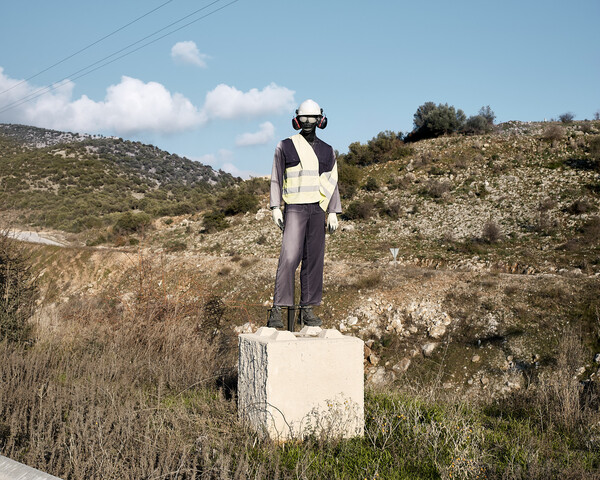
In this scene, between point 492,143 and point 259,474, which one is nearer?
point 259,474

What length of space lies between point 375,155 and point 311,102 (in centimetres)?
2813

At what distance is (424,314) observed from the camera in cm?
1195

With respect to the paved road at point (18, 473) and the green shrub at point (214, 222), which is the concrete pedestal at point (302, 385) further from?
the green shrub at point (214, 222)

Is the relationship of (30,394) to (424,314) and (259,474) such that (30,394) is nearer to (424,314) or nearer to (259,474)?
(259,474)

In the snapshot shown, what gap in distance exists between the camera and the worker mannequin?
188 inches

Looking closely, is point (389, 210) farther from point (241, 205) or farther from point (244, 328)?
point (244, 328)

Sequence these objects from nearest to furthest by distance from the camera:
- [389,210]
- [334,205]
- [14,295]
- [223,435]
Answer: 1. [223,435]
2. [334,205]
3. [14,295]
4. [389,210]

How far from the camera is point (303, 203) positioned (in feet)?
15.8

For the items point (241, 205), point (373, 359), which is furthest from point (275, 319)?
point (241, 205)

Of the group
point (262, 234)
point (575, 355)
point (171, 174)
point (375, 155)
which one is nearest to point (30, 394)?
point (575, 355)

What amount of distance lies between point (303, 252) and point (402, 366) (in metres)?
6.28

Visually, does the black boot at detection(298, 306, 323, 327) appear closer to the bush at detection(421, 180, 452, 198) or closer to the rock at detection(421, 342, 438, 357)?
the rock at detection(421, 342, 438, 357)

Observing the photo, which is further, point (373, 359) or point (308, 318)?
point (373, 359)

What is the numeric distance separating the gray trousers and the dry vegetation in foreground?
1.17 metres
